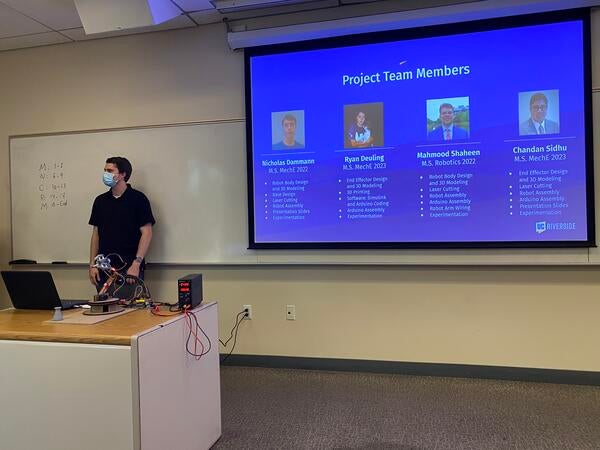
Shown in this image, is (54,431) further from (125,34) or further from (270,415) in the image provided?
(125,34)

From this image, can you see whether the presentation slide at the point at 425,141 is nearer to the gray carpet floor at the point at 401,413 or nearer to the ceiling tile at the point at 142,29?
the ceiling tile at the point at 142,29

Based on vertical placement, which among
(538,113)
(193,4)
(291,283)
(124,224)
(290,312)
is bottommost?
(290,312)

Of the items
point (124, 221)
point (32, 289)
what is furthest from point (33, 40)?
point (32, 289)

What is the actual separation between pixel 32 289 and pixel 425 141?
2.55 m

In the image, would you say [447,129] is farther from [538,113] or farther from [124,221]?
[124,221]

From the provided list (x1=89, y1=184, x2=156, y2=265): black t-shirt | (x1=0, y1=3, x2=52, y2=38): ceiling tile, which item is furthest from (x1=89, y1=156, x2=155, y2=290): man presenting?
(x1=0, y1=3, x2=52, y2=38): ceiling tile

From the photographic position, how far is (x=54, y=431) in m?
1.85

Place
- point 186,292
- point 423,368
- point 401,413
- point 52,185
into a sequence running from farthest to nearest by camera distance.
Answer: point 52,185 → point 423,368 → point 401,413 → point 186,292

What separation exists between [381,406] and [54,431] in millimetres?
1796

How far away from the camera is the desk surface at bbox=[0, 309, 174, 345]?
1.81 meters

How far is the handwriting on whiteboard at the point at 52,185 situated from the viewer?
3.88 metres

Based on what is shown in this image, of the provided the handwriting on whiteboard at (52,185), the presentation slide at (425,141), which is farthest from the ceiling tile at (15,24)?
the presentation slide at (425,141)

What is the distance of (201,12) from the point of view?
3346 mm

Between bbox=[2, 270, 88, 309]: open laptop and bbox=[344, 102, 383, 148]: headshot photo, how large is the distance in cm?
209
